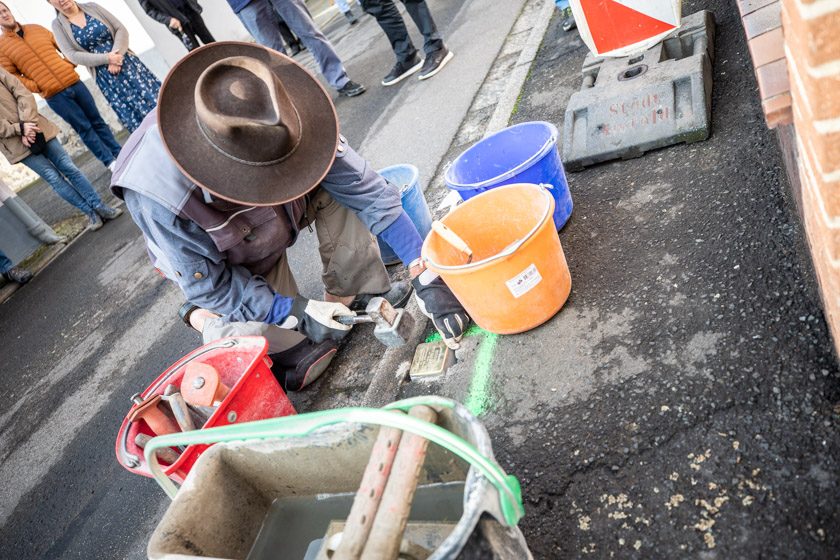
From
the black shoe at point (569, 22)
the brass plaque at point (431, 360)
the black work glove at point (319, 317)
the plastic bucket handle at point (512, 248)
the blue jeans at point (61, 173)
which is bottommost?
the brass plaque at point (431, 360)

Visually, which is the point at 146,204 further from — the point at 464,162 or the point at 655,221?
the point at 655,221

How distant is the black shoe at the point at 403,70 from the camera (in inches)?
252

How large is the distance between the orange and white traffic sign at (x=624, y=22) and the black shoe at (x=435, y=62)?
8.34 feet

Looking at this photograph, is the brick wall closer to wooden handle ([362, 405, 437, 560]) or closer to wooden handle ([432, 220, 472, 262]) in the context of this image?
wooden handle ([362, 405, 437, 560])

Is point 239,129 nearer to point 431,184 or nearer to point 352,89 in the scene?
point 431,184

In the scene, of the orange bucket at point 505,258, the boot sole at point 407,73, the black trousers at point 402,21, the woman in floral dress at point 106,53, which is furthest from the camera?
the boot sole at point 407,73

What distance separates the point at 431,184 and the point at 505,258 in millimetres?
2125

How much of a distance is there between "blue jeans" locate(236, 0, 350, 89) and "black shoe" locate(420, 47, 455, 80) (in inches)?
43.9

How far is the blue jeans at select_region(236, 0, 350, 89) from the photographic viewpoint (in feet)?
19.5

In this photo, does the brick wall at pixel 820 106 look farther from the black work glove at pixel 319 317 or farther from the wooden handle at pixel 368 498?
the black work glove at pixel 319 317

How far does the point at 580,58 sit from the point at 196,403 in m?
3.98

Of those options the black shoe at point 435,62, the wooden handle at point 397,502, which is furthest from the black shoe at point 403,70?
the wooden handle at point 397,502

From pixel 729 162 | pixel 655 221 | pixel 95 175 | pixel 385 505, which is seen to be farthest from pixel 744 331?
pixel 95 175

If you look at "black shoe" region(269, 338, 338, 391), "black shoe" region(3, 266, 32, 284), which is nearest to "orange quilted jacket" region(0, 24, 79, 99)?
"black shoe" region(3, 266, 32, 284)
